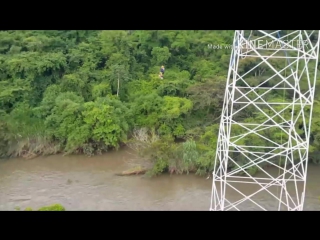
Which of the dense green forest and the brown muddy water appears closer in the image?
the brown muddy water

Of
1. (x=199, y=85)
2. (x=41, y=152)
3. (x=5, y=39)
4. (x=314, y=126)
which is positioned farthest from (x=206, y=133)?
(x=5, y=39)

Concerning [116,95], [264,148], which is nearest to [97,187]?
[116,95]

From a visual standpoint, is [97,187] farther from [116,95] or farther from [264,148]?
[264,148]

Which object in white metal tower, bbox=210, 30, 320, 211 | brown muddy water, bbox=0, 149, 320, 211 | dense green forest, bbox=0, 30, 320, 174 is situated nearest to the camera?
white metal tower, bbox=210, 30, 320, 211

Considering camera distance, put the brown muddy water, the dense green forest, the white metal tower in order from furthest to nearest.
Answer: the dense green forest < the brown muddy water < the white metal tower

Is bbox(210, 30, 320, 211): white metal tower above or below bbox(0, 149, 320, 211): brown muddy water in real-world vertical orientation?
above

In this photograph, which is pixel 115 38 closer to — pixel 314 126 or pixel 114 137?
pixel 114 137
